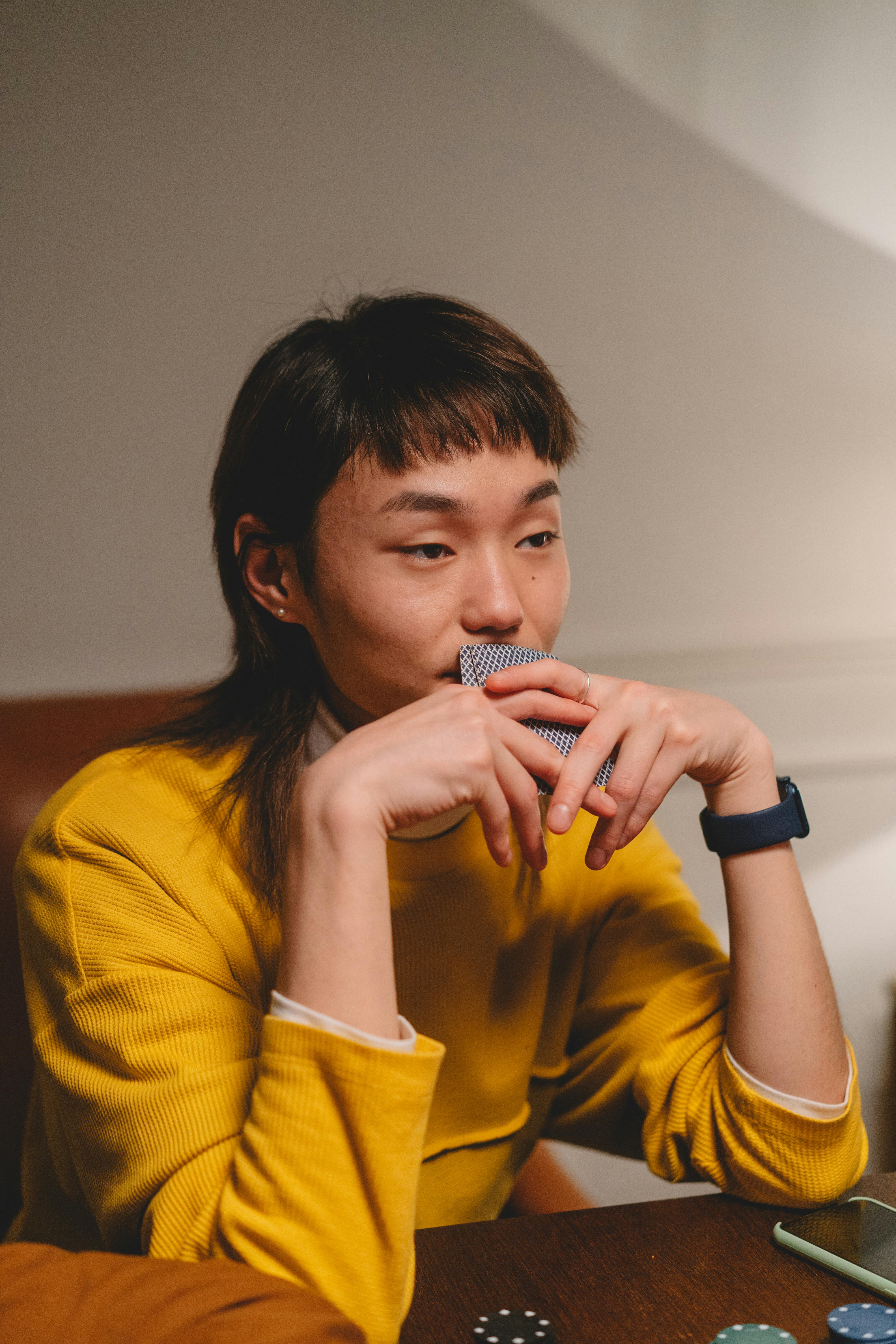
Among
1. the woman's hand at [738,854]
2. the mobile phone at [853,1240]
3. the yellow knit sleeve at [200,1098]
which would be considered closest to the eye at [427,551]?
the woman's hand at [738,854]

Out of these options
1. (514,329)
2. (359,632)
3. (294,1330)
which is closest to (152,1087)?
(294,1330)

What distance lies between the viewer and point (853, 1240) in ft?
2.48

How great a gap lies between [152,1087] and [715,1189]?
1.77m

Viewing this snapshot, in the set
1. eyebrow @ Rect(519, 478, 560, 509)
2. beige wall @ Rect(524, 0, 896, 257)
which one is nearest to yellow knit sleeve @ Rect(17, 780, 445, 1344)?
eyebrow @ Rect(519, 478, 560, 509)

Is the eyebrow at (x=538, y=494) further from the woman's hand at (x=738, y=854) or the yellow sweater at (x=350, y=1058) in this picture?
the yellow sweater at (x=350, y=1058)

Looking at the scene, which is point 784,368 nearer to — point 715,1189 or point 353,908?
point 715,1189

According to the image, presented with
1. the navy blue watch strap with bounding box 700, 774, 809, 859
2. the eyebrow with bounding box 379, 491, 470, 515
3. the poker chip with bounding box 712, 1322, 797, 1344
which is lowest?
the poker chip with bounding box 712, 1322, 797, 1344

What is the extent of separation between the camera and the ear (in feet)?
3.65

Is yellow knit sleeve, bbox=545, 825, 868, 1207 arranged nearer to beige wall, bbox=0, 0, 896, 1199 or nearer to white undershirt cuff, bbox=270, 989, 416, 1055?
white undershirt cuff, bbox=270, 989, 416, 1055

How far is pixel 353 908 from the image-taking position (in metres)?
0.75

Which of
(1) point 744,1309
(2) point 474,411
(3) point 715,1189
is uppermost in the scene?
(2) point 474,411

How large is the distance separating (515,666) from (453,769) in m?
0.17

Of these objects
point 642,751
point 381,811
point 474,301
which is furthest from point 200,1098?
point 474,301

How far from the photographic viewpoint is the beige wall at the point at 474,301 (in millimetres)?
1876
